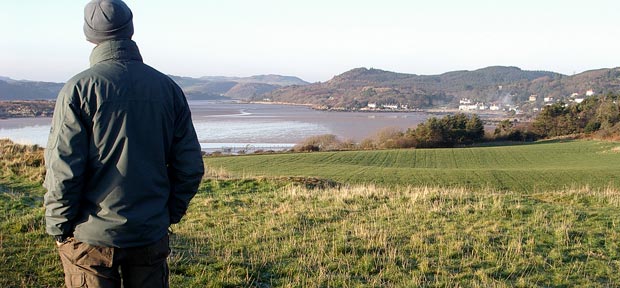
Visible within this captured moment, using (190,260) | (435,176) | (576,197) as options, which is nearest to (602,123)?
(435,176)

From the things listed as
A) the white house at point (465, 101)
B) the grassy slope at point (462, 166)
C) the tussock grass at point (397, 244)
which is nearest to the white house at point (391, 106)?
the white house at point (465, 101)

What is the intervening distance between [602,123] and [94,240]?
244 ft

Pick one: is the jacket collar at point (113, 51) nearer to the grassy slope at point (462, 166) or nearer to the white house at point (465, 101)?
the grassy slope at point (462, 166)

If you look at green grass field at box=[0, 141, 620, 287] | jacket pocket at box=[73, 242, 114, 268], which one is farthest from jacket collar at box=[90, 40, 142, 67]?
green grass field at box=[0, 141, 620, 287]

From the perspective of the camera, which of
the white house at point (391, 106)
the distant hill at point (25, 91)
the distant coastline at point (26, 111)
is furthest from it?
the white house at point (391, 106)

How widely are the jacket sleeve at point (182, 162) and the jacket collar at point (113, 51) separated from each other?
0.35 m

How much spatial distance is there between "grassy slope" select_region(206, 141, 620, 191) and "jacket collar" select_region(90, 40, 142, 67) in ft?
77.1

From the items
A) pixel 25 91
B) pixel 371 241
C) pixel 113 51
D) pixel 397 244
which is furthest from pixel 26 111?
pixel 113 51

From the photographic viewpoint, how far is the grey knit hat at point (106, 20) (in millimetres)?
2834

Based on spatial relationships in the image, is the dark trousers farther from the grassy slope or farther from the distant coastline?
the distant coastline

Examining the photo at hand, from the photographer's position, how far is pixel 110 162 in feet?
9.11

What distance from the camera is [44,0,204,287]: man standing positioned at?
8.92 ft

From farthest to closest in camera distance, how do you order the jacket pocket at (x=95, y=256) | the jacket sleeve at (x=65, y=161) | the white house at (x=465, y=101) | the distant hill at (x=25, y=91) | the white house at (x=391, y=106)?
the white house at (x=465, y=101), the white house at (x=391, y=106), the distant hill at (x=25, y=91), the jacket pocket at (x=95, y=256), the jacket sleeve at (x=65, y=161)

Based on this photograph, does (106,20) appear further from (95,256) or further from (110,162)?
(95,256)
